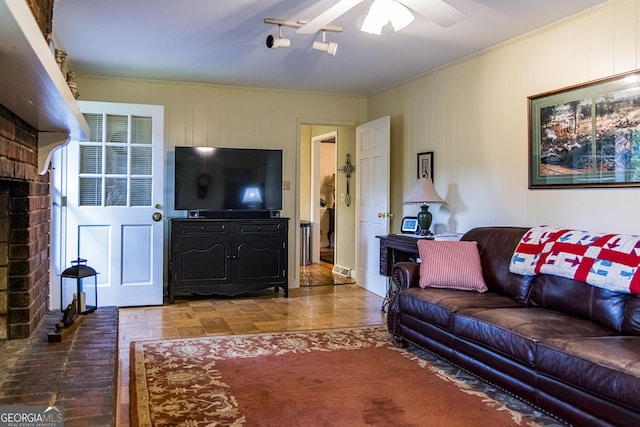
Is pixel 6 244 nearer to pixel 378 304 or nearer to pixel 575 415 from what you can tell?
pixel 575 415

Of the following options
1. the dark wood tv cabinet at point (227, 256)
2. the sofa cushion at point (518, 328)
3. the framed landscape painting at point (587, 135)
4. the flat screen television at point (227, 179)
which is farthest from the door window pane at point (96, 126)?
the framed landscape painting at point (587, 135)

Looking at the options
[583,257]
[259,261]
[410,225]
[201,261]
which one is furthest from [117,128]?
[583,257]

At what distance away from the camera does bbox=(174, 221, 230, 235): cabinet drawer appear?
498cm

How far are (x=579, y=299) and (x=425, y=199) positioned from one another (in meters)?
1.86

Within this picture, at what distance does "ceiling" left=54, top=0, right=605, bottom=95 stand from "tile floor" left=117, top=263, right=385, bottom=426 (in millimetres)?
2274

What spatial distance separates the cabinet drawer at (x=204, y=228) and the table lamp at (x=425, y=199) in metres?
1.86

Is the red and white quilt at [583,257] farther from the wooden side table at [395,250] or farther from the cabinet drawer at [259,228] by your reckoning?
the cabinet drawer at [259,228]

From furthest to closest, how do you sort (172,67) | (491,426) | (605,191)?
(172,67) < (605,191) < (491,426)

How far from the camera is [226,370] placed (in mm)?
3018

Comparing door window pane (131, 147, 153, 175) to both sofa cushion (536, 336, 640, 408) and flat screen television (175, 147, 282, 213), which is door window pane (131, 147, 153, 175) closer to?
flat screen television (175, 147, 282, 213)

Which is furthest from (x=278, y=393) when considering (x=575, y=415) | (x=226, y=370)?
(x=575, y=415)

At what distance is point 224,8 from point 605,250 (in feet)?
8.92

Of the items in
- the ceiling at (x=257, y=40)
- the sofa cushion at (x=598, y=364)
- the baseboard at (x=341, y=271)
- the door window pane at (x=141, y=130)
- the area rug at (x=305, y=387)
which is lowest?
the area rug at (x=305, y=387)

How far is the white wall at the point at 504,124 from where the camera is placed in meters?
3.19
